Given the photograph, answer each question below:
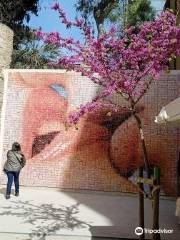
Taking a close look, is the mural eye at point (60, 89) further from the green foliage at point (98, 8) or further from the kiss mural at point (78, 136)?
the green foliage at point (98, 8)

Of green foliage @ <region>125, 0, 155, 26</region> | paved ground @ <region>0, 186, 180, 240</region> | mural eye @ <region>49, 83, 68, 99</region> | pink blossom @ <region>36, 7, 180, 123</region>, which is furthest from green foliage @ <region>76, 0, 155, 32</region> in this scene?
pink blossom @ <region>36, 7, 180, 123</region>

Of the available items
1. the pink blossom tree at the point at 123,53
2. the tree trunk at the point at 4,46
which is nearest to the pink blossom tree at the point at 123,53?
the pink blossom tree at the point at 123,53

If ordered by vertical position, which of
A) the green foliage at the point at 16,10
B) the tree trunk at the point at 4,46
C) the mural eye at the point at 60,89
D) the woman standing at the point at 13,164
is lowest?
the woman standing at the point at 13,164

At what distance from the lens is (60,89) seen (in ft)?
50.3

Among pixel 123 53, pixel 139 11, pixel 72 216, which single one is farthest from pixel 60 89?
pixel 139 11

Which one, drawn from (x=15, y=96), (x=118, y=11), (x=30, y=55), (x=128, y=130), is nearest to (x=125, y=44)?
(x=128, y=130)

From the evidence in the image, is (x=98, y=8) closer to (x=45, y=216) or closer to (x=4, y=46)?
(x=4, y=46)

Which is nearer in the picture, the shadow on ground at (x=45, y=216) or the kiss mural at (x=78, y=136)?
the shadow on ground at (x=45, y=216)

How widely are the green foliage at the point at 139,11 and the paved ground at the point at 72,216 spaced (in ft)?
42.5

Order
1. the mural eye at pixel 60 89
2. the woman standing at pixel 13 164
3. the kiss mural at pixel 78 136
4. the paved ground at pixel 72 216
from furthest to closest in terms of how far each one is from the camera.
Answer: the mural eye at pixel 60 89, the kiss mural at pixel 78 136, the woman standing at pixel 13 164, the paved ground at pixel 72 216

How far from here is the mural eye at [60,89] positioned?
15.2m

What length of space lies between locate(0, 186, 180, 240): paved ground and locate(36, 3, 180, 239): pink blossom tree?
1.94 metres

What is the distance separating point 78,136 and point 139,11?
40.2 feet

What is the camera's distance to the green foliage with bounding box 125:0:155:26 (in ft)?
80.8
